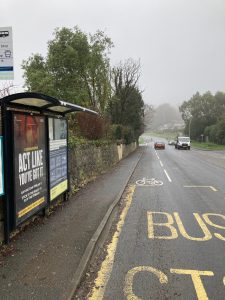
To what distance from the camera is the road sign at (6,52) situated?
6391mm

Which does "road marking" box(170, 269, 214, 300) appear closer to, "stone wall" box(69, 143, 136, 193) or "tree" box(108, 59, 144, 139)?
"stone wall" box(69, 143, 136, 193)

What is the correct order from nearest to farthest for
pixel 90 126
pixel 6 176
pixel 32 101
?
pixel 6 176, pixel 32 101, pixel 90 126

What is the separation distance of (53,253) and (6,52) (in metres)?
3.67

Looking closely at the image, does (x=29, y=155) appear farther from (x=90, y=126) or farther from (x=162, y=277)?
(x=90, y=126)

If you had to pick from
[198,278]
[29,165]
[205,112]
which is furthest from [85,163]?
[205,112]

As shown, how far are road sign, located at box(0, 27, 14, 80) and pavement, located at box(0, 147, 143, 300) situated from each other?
120 inches

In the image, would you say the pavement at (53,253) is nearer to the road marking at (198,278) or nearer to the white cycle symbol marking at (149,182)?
the road marking at (198,278)

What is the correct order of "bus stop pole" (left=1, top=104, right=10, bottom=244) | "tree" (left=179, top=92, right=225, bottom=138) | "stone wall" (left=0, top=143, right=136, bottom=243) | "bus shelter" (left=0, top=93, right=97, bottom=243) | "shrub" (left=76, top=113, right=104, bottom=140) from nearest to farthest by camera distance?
"bus stop pole" (left=1, top=104, right=10, bottom=244) < "bus shelter" (left=0, top=93, right=97, bottom=243) < "stone wall" (left=0, top=143, right=136, bottom=243) < "shrub" (left=76, top=113, right=104, bottom=140) < "tree" (left=179, top=92, right=225, bottom=138)

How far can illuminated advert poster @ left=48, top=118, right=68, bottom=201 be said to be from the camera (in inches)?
330

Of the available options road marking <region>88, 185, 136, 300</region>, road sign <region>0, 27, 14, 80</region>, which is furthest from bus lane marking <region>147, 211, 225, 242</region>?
road sign <region>0, 27, 14, 80</region>

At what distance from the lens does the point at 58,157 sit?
9.01 m

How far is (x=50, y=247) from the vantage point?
5945mm

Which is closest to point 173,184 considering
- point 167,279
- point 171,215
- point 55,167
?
point 171,215

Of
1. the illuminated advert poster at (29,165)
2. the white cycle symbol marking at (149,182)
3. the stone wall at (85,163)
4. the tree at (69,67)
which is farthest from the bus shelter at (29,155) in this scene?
the tree at (69,67)
